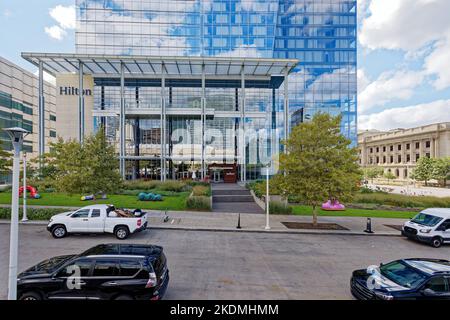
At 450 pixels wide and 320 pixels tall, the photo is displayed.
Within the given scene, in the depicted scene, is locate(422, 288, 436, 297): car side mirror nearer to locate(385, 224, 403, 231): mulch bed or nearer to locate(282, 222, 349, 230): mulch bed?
locate(282, 222, 349, 230): mulch bed

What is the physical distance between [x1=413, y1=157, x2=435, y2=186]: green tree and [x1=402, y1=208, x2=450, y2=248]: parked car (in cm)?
5734

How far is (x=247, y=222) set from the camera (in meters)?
17.2

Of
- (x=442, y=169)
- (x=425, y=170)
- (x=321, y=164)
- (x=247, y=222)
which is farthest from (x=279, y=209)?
(x=425, y=170)

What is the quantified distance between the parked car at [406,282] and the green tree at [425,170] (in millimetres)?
66229

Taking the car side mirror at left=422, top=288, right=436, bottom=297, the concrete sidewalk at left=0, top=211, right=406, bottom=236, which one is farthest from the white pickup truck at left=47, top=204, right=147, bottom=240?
the car side mirror at left=422, top=288, right=436, bottom=297

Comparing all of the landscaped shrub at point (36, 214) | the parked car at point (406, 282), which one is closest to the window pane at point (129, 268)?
the parked car at point (406, 282)

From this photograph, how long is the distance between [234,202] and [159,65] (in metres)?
27.8

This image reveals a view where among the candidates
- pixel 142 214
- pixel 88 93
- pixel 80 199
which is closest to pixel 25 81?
pixel 88 93

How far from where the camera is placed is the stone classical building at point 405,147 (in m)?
68.5

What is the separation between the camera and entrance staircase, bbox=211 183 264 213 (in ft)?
71.4

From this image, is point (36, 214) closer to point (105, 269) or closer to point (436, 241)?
point (105, 269)

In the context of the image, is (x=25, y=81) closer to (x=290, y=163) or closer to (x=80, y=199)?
(x=80, y=199)

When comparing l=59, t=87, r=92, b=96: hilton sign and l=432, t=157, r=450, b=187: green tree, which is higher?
l=59, t=87, r=92, b=96: hilton sign
